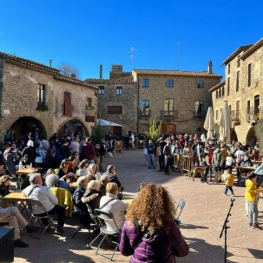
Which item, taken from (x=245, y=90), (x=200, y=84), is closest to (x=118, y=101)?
(x=200, y=84)

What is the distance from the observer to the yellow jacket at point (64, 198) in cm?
659

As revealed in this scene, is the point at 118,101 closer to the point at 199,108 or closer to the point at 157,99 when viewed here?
the point at 157,99

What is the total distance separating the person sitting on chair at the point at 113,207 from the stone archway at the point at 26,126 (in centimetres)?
1595

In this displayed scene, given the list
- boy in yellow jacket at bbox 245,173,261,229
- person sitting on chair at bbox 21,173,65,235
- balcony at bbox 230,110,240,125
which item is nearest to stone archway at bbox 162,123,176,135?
balcony at bbox 230,110,240,125

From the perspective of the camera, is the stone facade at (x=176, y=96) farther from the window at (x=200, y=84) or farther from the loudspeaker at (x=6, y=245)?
the loudspeaker at (x=6, y=245)

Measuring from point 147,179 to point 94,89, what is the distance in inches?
568

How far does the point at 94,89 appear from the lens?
25.9 meters

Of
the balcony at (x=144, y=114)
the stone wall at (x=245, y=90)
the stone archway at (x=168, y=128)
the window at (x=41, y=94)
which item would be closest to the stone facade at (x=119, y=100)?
the balcony at (x=144, y=114)

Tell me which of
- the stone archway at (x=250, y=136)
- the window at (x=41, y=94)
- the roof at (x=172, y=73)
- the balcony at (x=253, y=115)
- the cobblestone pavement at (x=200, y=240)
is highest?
the roof at (x=172, y=73)

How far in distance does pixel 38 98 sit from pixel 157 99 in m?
20.0

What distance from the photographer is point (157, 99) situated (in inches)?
1484

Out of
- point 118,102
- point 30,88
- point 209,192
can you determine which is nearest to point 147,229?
point 209,192

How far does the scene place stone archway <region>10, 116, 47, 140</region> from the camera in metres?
20.4

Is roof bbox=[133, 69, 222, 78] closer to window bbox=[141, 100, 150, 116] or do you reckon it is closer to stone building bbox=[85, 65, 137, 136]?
stone building bbox=[85, 65, 137, 136]
